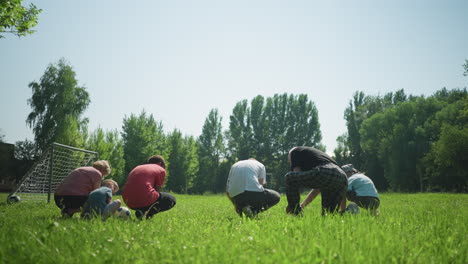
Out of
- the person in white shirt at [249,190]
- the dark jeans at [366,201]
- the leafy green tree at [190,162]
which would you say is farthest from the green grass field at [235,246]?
the leafy green tree at [190,162]

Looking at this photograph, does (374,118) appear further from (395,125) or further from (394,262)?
(394,262)

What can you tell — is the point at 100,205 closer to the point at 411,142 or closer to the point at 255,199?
the point at 255,199

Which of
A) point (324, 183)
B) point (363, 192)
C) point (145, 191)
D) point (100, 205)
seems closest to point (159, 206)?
point (145, 191)

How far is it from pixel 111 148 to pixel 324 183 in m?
36.6

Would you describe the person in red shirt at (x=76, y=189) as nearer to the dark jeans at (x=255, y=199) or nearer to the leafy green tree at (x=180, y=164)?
the dark jeans at (x=255, y=199)

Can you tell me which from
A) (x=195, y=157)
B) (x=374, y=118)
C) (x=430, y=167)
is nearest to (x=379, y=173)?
(x=374, y=118)

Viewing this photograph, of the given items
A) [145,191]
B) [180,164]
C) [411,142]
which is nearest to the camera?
[145,191]

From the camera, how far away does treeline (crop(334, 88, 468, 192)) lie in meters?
32.5

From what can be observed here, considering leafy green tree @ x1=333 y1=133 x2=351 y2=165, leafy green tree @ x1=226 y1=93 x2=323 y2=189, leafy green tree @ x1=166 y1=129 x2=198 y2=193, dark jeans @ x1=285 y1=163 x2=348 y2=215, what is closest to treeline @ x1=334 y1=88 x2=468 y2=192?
leafy green tree @ x1=333 y1=133 x2=351 y2=165

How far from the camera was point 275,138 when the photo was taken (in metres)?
56.2

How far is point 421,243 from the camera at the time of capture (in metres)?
3.01

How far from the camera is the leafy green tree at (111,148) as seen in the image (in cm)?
3400

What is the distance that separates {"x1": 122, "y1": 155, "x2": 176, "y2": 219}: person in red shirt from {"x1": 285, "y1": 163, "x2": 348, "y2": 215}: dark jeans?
2.44 m

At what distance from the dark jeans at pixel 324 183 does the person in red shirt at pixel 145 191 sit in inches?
96.0
